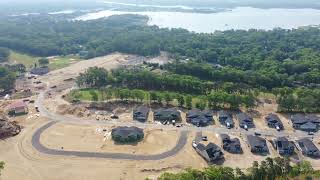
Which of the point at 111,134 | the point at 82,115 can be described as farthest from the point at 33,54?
the point at 111,134

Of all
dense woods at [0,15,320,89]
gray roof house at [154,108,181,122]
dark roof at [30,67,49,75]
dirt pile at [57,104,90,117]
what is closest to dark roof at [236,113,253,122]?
gray roof house at [154,108,181,122]

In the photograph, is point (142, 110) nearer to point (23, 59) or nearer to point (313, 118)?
point (313, 118)

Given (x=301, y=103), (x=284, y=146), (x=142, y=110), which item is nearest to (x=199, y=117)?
(x=142, y=110)

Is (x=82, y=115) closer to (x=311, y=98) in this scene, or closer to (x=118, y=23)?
(x=311, y=98)

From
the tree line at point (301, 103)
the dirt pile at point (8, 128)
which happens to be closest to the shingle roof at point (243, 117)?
the tree line at point (301, 103)

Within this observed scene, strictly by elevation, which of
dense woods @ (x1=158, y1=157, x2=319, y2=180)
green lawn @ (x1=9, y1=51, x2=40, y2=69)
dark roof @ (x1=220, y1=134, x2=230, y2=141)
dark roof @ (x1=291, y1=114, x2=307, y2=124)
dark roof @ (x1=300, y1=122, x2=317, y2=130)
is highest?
dense woods @ (x1=158, y1=157, x2=319, y2=180)

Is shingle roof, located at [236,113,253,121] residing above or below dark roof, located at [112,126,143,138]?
above

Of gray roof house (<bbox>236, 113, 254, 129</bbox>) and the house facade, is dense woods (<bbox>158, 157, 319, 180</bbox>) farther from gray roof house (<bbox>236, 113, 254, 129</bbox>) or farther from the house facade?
the house facade

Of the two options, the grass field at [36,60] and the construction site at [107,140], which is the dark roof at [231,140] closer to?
the construction site at [107,140]
